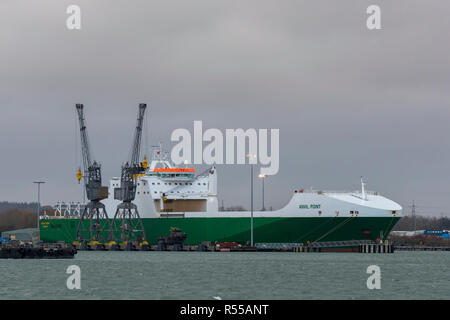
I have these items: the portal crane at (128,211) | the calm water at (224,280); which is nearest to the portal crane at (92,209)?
the portal crane at (128,211)

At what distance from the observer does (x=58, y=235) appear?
138000 mm

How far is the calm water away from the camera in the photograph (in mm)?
54031

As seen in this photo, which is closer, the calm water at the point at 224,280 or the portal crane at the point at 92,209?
the calm water at the point at 224,280

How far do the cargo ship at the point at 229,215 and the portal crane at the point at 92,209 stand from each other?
8.03 feet

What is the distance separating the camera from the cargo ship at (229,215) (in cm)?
10931

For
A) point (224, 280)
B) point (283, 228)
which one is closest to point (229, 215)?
point (283, 228)

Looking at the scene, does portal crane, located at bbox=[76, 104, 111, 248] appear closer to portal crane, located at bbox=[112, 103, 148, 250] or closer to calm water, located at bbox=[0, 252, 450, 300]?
portal crane, located at bbox=[112, 103, 148, 250]

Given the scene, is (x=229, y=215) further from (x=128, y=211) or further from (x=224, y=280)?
(x=224, y=280)

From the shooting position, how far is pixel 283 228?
4405 inches

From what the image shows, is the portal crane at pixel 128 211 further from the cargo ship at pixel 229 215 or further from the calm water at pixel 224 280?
the calm water at pixel 224 280

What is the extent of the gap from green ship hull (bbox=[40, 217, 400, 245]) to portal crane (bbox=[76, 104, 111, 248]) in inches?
423
